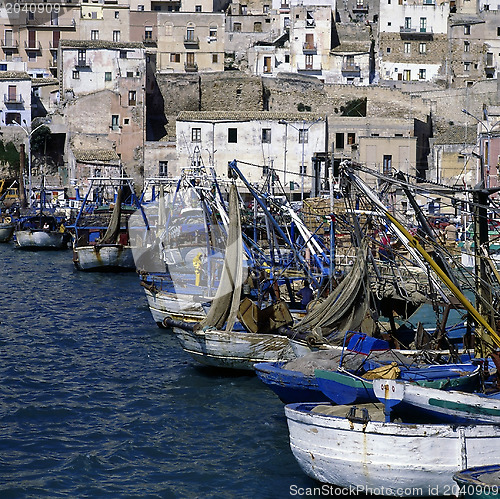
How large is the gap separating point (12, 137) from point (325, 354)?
62.5 m

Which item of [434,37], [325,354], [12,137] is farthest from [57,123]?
[325,354]

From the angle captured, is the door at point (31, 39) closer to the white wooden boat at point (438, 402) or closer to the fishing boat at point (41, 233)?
the fishing boat at point (41, 233)

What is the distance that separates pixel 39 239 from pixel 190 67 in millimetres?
30495

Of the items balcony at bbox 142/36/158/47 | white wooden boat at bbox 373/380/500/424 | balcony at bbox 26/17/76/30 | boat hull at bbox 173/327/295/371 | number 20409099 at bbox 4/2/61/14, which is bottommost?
boat hull at bbox 173/327/295/371

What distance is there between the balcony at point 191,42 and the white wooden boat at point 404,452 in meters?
69.6

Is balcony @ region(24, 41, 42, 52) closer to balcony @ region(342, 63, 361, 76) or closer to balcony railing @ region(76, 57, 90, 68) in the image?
balcony railing @ region(76, 57, 90, 68)

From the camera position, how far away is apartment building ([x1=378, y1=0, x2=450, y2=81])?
8431cm

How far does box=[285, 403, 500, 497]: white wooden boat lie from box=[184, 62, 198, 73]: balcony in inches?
2717

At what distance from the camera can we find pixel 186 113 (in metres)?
70.5

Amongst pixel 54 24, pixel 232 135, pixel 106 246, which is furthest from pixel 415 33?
pixel 106 246

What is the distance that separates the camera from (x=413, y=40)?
84.6m

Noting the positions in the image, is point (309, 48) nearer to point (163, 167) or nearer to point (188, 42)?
point (188, 42)

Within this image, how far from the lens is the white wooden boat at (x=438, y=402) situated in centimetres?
1672

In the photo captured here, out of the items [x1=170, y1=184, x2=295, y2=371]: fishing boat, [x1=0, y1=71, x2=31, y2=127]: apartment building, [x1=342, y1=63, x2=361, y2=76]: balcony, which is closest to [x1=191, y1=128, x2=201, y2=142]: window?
[x1=0, y1=71, x2=31, y2=127]: apartment building
